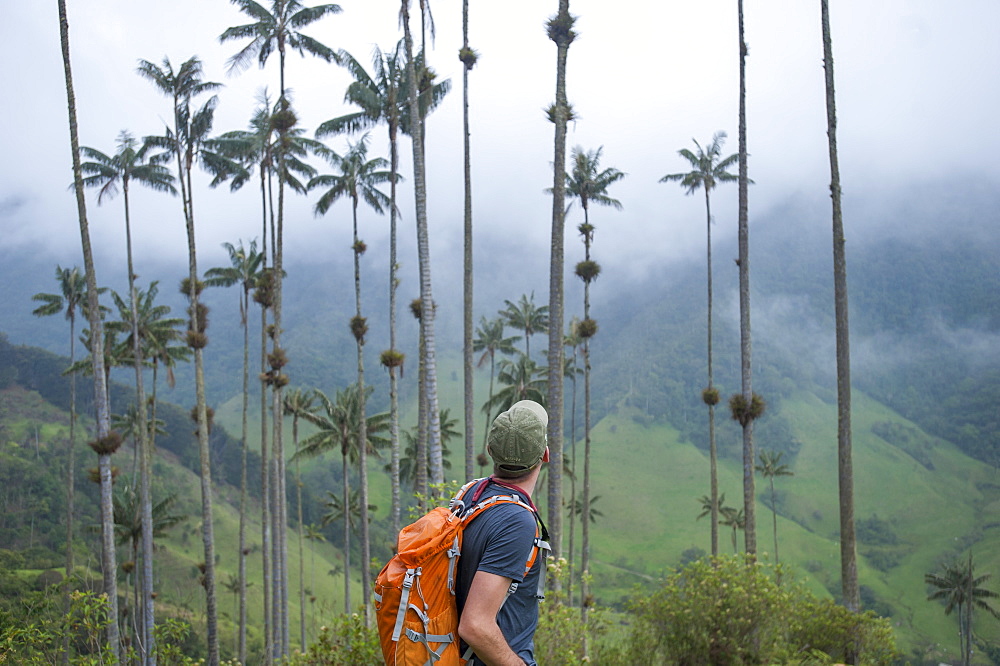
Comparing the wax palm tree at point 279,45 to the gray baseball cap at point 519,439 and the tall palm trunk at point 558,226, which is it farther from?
the gray baseball cap at point 519,439

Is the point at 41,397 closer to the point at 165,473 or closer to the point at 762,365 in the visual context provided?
the point at 165,473

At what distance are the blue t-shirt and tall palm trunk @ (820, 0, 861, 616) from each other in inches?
492

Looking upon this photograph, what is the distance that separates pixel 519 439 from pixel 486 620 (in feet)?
2.49

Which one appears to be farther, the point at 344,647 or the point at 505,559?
the point at 344,647

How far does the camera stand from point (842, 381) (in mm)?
14883

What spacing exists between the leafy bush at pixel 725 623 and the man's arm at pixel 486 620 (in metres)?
8.75

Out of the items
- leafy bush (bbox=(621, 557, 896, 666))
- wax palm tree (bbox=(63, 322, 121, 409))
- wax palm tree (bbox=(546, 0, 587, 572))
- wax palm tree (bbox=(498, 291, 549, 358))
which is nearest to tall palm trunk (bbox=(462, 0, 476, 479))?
wax palm tree (bbox=(546, 0, 587, 572))

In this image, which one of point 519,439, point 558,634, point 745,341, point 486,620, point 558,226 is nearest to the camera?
point 486,620

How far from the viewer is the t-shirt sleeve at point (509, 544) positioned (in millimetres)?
2814

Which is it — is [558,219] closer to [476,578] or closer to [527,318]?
[476,578]

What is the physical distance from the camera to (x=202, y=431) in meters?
23.8

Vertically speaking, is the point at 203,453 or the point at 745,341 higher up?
the point at 745,341

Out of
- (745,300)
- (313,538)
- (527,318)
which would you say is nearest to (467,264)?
(745,300)

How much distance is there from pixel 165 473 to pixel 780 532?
89494 millimetres
